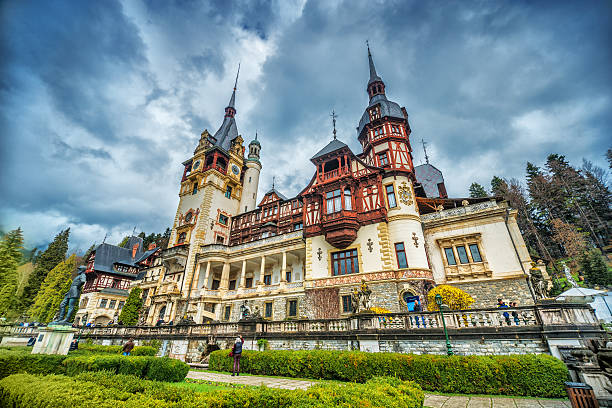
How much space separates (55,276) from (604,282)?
92395mm

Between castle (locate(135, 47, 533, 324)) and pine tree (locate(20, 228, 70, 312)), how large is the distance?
3744 centimetres

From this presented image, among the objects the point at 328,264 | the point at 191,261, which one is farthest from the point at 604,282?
the point at 191,261

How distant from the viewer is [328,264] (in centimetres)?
2545

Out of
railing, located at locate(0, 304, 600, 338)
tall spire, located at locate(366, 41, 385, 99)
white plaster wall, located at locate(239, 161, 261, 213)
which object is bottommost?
railing, located at locate(0, 304, 600, 338)

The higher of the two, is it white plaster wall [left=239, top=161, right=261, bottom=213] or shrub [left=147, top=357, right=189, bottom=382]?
white plaster wall [left=239, top=161, right=261, bottom=213]

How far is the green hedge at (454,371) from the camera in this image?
27.0 ft

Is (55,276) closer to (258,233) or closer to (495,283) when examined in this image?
(258,233)

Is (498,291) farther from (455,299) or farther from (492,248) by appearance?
(455,299)

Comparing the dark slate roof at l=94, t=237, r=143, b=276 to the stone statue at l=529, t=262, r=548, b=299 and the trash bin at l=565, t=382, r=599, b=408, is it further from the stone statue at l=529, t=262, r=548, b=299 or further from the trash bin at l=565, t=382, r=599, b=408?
the stone statue at l=529, t=262, r=548, b=299

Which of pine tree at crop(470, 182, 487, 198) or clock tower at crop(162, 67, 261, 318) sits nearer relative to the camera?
clock tower at crop(162, 67, 261, 318)

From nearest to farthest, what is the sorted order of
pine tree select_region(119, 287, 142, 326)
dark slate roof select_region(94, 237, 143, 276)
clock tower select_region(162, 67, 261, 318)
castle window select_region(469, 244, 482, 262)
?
castle window select_region(469, 244, 482, 262), clock tower select_region(162, 67, 261, 318), pine tree select_region(119, 287, 142, 326), dark slate roof select_region(94, 237, 143, 276)

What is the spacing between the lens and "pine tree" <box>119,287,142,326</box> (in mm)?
37906

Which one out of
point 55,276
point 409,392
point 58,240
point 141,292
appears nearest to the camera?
point 409,392

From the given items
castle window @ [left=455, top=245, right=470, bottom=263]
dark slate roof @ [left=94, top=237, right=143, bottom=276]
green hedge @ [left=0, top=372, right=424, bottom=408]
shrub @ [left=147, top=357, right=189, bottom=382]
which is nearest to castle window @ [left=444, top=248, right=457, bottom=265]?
castle window @ [left=455, top=245, right=470, bottom=263]
